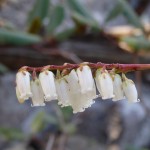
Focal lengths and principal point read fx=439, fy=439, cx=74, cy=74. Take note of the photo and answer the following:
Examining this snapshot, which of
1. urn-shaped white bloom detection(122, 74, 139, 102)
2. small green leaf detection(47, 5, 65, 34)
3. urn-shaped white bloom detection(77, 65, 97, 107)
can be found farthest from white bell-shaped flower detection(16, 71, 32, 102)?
small green leaf detection(47, 5, 65, 34)

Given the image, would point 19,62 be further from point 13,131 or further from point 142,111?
point 142,111

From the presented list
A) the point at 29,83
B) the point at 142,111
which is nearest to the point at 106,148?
the point at 142,111

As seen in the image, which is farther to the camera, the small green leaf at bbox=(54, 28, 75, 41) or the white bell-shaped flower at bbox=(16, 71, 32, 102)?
the small green leaf at bbox=(54, 28, 75, 41)

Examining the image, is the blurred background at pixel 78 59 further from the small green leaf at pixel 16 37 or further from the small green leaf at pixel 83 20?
the small green leaf at pixel 16 37

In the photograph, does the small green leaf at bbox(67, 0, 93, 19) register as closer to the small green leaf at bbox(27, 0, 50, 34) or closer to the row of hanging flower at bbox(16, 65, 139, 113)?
the small green leaf at bbox(27, 0, 50, 34)

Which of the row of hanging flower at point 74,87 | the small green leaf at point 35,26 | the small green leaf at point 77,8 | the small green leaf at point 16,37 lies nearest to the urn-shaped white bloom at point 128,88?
the row of hanging flower at point 74,87

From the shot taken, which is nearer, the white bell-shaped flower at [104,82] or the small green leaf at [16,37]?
the white bell-shaped flower at [104,82]

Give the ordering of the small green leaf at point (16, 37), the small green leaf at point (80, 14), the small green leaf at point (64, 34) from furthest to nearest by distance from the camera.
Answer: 1. the small green leaf at point (64, 34)
2. the small green leaf at point (80, 14)
3. the small green leaf at point (16, 37)

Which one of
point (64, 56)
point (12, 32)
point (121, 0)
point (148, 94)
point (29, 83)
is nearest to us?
point (29, 83)
